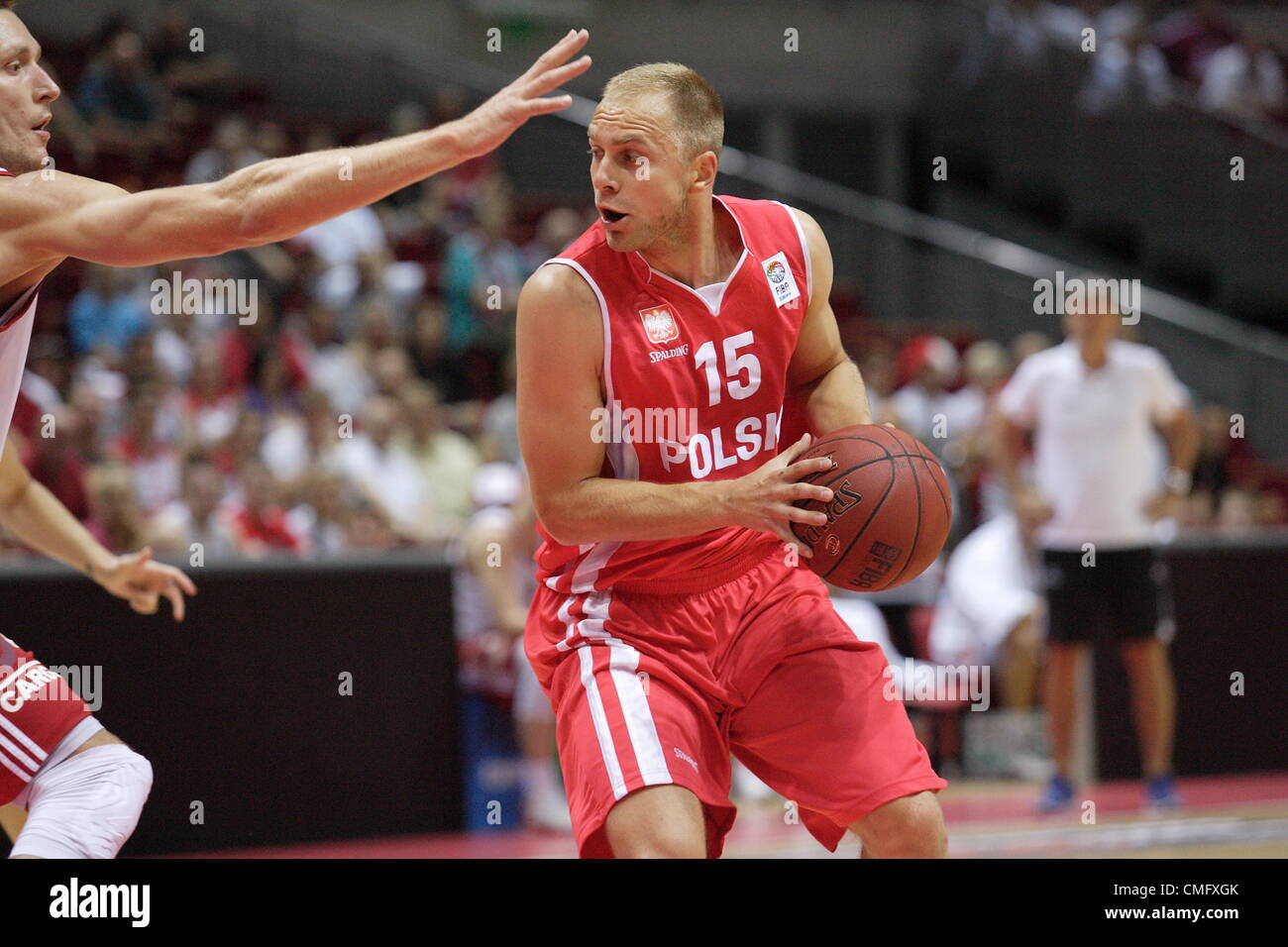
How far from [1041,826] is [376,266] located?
19.7 ft

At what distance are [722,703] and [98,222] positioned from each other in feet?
5.64

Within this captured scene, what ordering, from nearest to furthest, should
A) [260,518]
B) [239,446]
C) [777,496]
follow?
[777,496], [260,518], [239,446]

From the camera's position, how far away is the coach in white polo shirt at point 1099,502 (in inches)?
300

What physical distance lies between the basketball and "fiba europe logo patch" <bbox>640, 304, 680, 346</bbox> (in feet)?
1.37

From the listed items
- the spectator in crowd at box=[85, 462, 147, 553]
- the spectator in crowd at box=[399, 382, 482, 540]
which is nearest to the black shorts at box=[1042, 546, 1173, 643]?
the spectator in crowd at box=[399, 382, 482, 540]

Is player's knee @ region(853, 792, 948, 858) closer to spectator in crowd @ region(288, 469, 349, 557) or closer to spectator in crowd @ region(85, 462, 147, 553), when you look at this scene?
spectator in crowd @ region(85, 462, 147, 553)

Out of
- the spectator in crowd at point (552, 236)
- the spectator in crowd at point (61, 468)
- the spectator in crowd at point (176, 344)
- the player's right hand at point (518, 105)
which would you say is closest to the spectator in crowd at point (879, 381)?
the spectator in crowd at point (552, 236)

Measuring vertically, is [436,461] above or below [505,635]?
above

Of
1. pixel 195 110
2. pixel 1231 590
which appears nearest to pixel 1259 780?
pixel 1231 590

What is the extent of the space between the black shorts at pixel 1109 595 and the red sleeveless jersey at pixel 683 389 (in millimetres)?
4099

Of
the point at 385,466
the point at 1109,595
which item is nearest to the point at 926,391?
the point at 385,466

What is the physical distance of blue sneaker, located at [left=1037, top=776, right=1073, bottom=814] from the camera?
7547 millimetres

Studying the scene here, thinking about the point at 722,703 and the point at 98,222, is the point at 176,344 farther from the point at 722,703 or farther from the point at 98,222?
the point at 722,703

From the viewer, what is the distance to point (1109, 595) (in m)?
7.70
